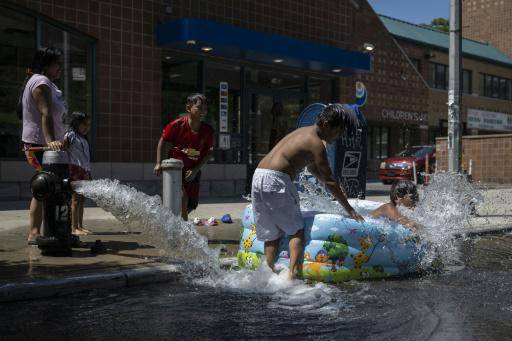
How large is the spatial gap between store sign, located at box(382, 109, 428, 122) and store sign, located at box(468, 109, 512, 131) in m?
7.27

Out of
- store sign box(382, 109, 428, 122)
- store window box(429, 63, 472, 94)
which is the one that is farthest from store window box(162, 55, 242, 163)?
store window box(429, 63, 472, 94)

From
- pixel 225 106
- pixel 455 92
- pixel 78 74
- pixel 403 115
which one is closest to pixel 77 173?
pixel 78 74

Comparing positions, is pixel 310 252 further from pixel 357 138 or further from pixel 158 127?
Result: pixel 158 127

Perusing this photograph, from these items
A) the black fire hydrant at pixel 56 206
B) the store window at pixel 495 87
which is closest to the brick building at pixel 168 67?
the black fire hydrant at pixel 56 206

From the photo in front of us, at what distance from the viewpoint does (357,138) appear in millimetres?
8758

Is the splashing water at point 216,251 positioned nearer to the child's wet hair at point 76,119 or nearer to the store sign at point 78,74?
the child's wet hair at point 76,119

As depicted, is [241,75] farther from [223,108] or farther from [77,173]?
[77,173]

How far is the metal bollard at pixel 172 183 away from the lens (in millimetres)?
6332

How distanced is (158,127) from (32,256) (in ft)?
26.1

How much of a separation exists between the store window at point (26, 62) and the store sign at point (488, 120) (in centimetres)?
2598

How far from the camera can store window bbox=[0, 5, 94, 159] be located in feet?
38.1

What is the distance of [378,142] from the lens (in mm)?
27812

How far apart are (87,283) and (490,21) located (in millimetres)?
44039

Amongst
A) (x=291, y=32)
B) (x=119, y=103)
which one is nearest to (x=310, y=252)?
(x=119, y=103)
